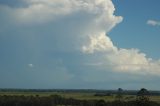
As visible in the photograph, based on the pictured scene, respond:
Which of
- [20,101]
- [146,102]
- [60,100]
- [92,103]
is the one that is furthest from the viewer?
[60,100]

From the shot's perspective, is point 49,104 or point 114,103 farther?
point 49,104

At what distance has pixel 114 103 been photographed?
491 feet

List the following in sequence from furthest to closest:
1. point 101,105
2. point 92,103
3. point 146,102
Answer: point 92,103 → point 101,105 → point 146,102

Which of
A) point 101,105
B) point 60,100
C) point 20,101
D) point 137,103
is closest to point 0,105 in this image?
point 20,101

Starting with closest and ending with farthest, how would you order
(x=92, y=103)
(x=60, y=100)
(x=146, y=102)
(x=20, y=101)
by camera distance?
(x=146, y=102)
(x=92, y=103)
(x=20, y=101)
(x=60, y=100)

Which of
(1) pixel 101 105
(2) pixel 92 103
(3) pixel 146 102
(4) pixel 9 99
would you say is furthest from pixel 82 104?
(3) pixel 146 102

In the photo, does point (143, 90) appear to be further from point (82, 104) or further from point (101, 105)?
point (82, 104)

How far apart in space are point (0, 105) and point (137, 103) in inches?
2246

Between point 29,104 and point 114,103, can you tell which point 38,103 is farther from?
point 114,103

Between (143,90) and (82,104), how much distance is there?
128 ft

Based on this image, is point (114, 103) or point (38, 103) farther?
point (38, 103)

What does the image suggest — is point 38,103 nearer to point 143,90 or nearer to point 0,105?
point 0,105

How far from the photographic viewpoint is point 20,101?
543ft

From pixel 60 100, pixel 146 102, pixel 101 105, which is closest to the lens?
pixel 146 102
